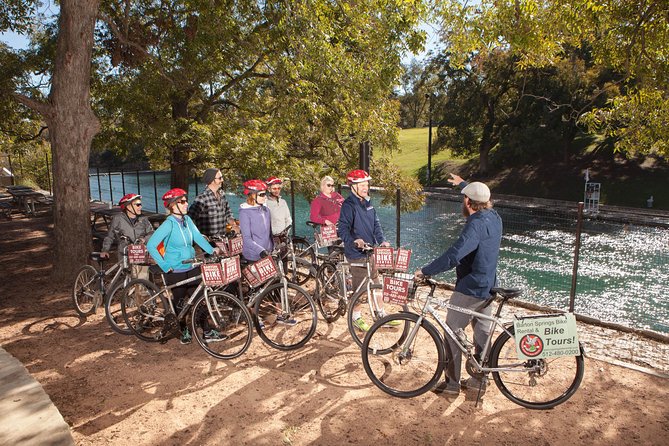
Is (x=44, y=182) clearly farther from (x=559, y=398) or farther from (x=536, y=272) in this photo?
A: (x=559, y=398)

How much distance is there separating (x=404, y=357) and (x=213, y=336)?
2351 mm

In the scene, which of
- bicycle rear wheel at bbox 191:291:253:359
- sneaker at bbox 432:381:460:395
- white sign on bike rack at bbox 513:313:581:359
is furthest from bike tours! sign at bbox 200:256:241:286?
white sign on bike rack at bbox 513:313:581:359

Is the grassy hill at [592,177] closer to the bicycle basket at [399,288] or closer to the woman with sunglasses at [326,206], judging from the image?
the woman with sunglasses at [326,206]

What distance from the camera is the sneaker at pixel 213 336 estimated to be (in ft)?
18.8

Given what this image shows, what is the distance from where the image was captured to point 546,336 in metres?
4.17

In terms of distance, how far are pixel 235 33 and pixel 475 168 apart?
1523 inches

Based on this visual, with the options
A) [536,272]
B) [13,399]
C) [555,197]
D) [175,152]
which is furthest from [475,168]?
[13,399]

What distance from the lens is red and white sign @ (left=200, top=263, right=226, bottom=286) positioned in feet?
17.8

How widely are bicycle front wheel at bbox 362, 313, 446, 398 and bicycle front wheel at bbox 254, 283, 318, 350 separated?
90 centimetres

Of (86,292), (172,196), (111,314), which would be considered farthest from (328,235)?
(86,292)

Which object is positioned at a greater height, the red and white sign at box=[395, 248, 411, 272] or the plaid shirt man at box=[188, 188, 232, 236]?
the plaid shirt man at box=[188, 188, 232, 236]

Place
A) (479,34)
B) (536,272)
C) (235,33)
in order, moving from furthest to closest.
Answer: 1. (536,272)
2. (235,33)
3. (479,34)

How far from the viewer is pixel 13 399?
431cm

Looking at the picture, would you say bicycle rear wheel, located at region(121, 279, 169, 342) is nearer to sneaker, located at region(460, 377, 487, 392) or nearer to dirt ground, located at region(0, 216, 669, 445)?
dirt ground, located at region(0, 216, 669, 445)
